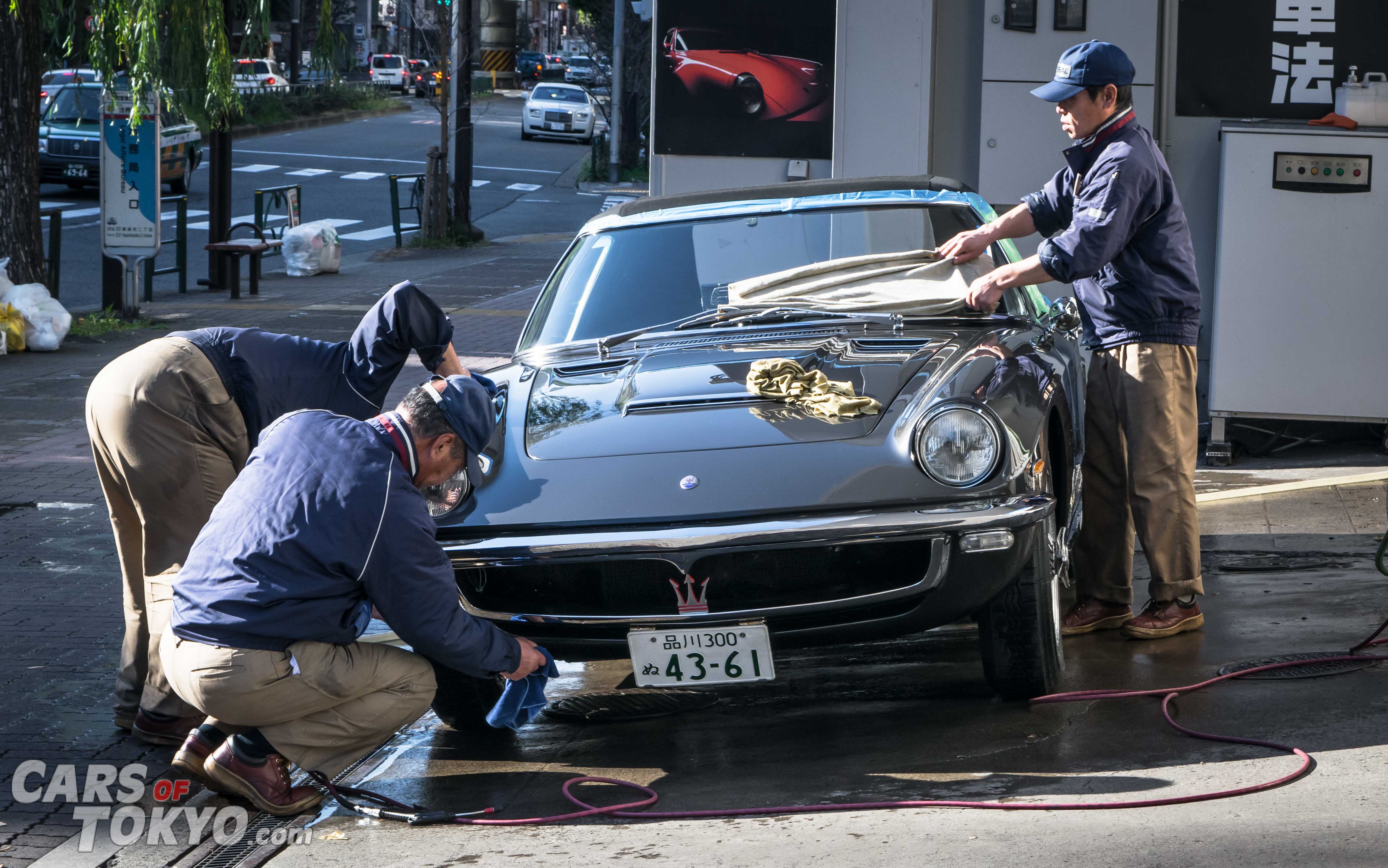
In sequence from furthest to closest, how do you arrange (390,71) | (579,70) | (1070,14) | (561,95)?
(390,71) < (579,70) < (561,95) < (1070,14)

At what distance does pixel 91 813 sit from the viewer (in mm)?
3982

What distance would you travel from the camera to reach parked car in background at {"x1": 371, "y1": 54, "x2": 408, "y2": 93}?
62.9 meters

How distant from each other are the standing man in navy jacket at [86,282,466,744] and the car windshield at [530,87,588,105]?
38.6 metres

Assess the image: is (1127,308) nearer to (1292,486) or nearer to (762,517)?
(762,517)

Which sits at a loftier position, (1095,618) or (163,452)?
(163,452)

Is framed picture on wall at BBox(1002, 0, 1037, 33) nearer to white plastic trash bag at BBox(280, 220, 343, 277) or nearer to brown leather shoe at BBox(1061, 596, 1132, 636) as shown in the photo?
brown leather shoe at BBox(1061, 596, 1132, 636)

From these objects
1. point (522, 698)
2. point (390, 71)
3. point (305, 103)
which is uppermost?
point (390, 71)

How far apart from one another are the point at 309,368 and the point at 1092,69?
2.69 meters

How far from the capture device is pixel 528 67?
76.7m

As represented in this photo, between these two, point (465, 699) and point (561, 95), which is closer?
point (465, 699)

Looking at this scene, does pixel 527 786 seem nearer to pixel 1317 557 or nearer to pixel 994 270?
pixel 994 270

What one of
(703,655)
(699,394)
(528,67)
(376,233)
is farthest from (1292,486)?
(528,67)

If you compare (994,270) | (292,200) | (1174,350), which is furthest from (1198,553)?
(292,200)

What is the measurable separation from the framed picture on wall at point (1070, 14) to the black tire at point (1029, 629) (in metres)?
4.90
